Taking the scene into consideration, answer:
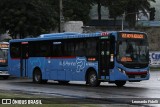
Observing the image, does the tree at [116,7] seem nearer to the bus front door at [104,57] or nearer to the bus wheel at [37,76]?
the bus wheel at [37,76]

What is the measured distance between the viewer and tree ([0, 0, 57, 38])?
146 feet

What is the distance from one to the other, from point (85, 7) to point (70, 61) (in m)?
63.0

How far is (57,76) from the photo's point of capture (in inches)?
1138

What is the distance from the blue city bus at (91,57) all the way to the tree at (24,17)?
13.4m

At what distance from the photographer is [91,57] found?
25938 millimetres

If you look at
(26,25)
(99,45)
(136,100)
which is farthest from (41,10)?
(136,100)

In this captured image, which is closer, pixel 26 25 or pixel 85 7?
pixel 26 25

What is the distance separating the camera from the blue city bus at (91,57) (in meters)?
24.7

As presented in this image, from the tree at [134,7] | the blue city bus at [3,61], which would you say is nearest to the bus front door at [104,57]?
the blue city bus at [3,61]

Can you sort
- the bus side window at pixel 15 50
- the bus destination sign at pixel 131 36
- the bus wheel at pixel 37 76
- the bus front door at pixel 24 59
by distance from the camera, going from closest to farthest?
the bus destination sign at pixel 131 36, the bus wheel at pixel 37 76, the bus front door at pixel 24 59, the bus side window at pixel 15 50

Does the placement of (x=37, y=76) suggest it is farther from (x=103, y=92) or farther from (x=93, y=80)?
(x=103, y=92)

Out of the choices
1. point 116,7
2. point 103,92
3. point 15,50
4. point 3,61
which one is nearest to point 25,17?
point 3,61

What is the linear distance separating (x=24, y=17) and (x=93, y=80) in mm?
20149

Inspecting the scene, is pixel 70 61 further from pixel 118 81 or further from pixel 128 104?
pixel 128 104
